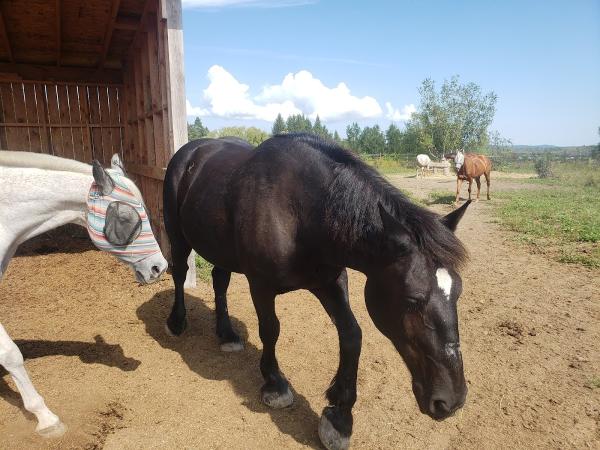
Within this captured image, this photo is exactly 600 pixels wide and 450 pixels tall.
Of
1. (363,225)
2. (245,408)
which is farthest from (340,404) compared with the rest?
(363,225)

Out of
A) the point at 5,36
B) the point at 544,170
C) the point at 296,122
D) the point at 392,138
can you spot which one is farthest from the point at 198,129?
the point at 5,36

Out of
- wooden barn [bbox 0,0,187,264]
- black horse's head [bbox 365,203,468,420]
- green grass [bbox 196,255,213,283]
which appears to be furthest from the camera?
green grass [bbox 196,255,213,283]

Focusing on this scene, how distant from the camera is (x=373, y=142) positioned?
240 ft

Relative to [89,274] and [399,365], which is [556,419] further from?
[89,274]

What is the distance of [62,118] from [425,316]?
31.1 ft

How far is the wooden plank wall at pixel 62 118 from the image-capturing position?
8266mm

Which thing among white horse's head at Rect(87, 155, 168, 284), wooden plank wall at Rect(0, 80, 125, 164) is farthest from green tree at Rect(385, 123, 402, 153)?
white horse's head at Rect(87, 155, 168, 284)

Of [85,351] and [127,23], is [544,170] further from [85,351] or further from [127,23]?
[85,351]

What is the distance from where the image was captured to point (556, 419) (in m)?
2.55

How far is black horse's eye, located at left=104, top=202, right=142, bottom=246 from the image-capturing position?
7.93 ft

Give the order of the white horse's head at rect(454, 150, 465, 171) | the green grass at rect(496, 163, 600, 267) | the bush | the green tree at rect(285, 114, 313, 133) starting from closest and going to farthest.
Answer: the green grass at rect(496, 163, 600, 267), the white horse's head at rect(454, 150, 465, 171), the bush, the green tree at rect(285, 114, 313, 133)

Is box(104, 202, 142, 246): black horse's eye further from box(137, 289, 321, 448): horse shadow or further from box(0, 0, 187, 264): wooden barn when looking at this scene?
box(0, 0, 187, 264): wooden barn

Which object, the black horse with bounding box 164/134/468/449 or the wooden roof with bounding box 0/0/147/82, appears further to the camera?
the wooden roof with bounding box 0/0/147/82

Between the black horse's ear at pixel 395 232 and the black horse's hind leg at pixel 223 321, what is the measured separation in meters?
2.30
